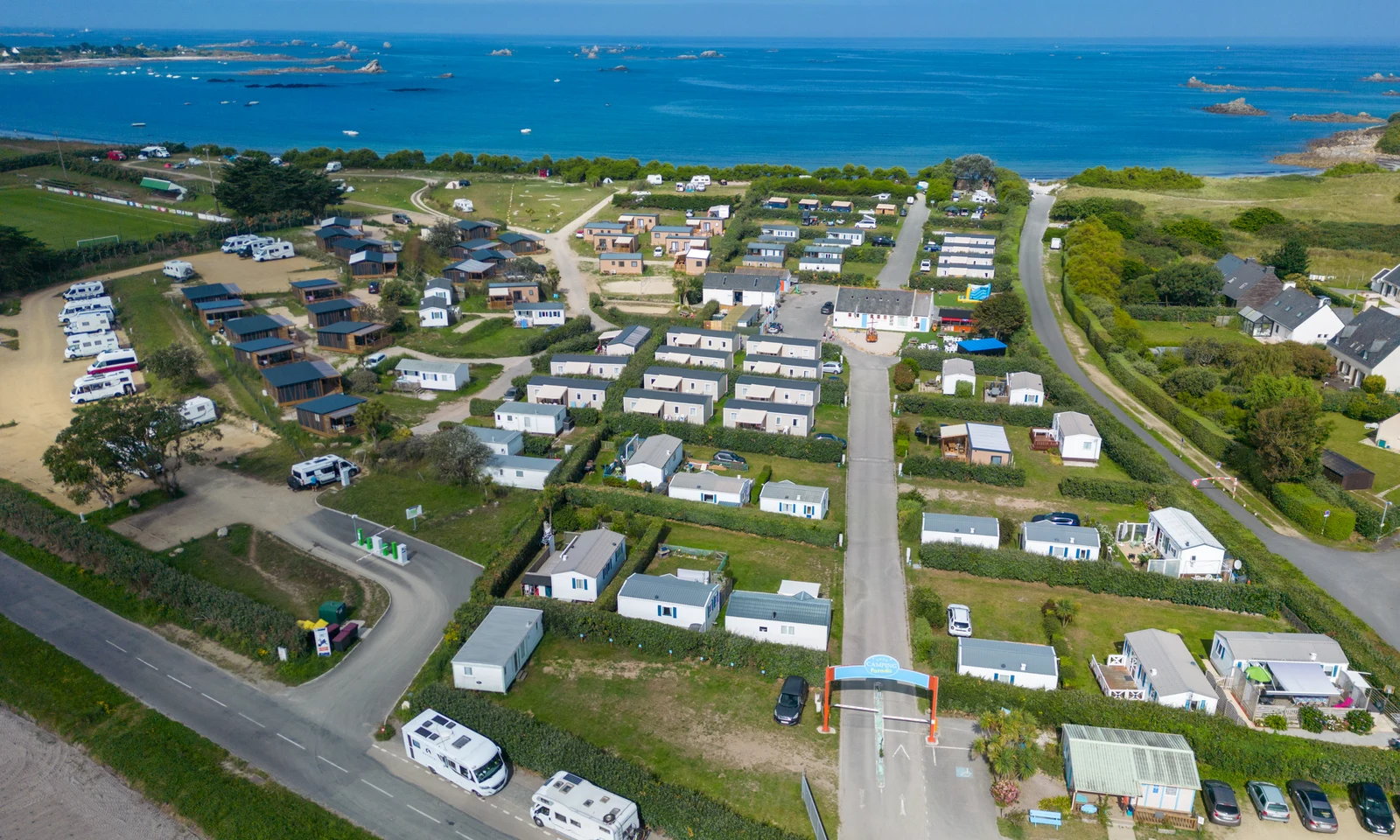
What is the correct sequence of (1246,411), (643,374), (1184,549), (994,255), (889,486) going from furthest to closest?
(994,255)
(643,374)
(1246,411)
(889,486)
(1184,549)

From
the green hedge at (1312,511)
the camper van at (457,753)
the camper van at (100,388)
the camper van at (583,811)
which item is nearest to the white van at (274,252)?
the camper van at (100,388)

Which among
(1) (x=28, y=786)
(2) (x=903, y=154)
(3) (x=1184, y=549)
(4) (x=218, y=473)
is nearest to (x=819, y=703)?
(3) (x=1184, y=549)

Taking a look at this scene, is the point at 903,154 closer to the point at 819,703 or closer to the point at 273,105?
the point at 819,703

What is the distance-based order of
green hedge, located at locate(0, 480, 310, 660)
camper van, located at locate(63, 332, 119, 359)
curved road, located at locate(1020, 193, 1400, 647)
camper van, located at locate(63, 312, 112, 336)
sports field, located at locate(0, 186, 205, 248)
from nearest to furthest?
green hedge, located at locate(0, 480, 310, 660), curved road, located at locate(1020, 193, 1400, 647), camper van, located at locate(63, 332, 119, 359), camper van, located at locate(63, 312, 112, 336), sports field, located at locate(0, 186, 205, 248)

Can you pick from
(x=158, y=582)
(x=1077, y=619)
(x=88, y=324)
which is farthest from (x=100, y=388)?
(x=1077, y=619)

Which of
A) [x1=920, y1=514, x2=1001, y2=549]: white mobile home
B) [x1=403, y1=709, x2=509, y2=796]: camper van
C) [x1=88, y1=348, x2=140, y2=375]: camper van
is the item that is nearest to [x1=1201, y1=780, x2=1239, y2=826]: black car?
[x1=920, y1=514, x2=1001, y2=549]: white mobile home

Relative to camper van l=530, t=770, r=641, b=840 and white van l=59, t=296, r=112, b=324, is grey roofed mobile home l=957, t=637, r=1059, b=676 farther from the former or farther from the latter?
white van l=59, t=296, r=112, b=324
